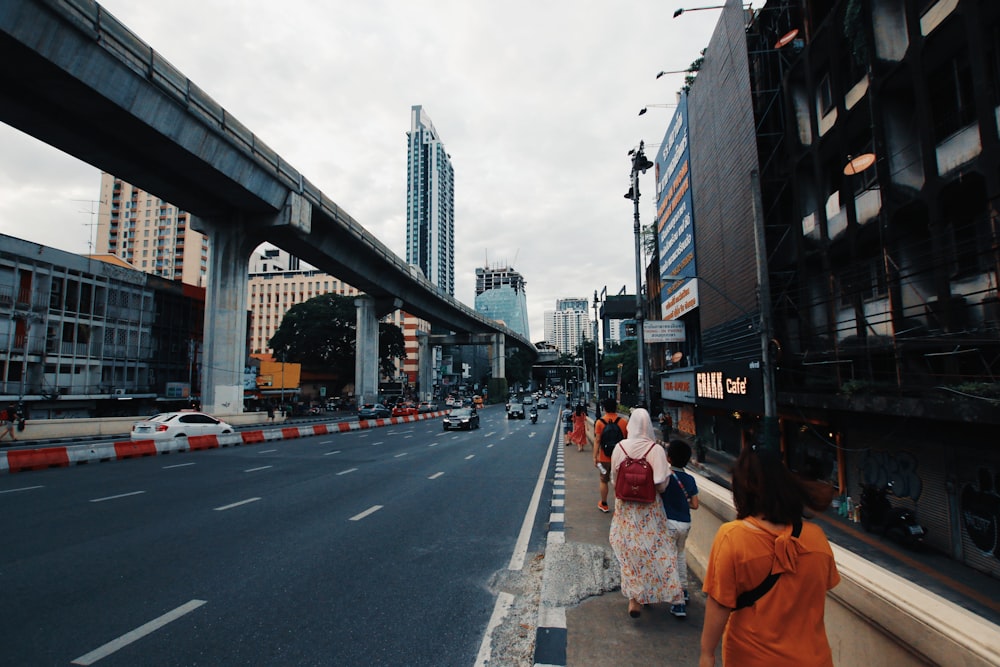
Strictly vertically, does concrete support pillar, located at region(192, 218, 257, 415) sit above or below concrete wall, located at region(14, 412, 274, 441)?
above

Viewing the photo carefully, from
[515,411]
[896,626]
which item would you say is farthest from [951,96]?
[515,411]

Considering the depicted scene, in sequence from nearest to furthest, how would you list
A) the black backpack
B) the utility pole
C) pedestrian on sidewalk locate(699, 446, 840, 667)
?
pedestrian on sidewalk locate(699, 446, 840, 667)
the black backpack
the utility pole

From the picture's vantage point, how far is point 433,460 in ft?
55.9

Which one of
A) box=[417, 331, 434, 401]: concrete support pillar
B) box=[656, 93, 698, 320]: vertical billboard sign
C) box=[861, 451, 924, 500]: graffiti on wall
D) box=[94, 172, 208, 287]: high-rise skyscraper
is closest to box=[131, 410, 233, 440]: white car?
box=[656, 93, 698, 320]: vertical billboard sign

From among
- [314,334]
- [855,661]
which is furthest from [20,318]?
[855,661]

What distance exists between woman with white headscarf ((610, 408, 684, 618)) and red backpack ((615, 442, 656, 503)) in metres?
0.05

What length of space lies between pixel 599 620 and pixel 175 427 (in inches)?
859

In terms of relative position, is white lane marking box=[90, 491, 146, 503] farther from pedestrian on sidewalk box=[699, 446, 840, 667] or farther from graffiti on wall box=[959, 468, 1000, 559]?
graffiti on wall box=[959, 468, 1000, 559]

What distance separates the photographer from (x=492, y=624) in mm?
4570

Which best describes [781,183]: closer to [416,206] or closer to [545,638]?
[545,638]

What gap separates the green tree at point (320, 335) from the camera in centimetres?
6769

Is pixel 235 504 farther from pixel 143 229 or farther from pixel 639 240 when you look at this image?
pixel 143 229

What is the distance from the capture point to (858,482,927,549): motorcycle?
32.5 ft

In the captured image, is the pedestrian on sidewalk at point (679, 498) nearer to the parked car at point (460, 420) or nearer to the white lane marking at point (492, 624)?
the white lane marking at point (492, 624)
